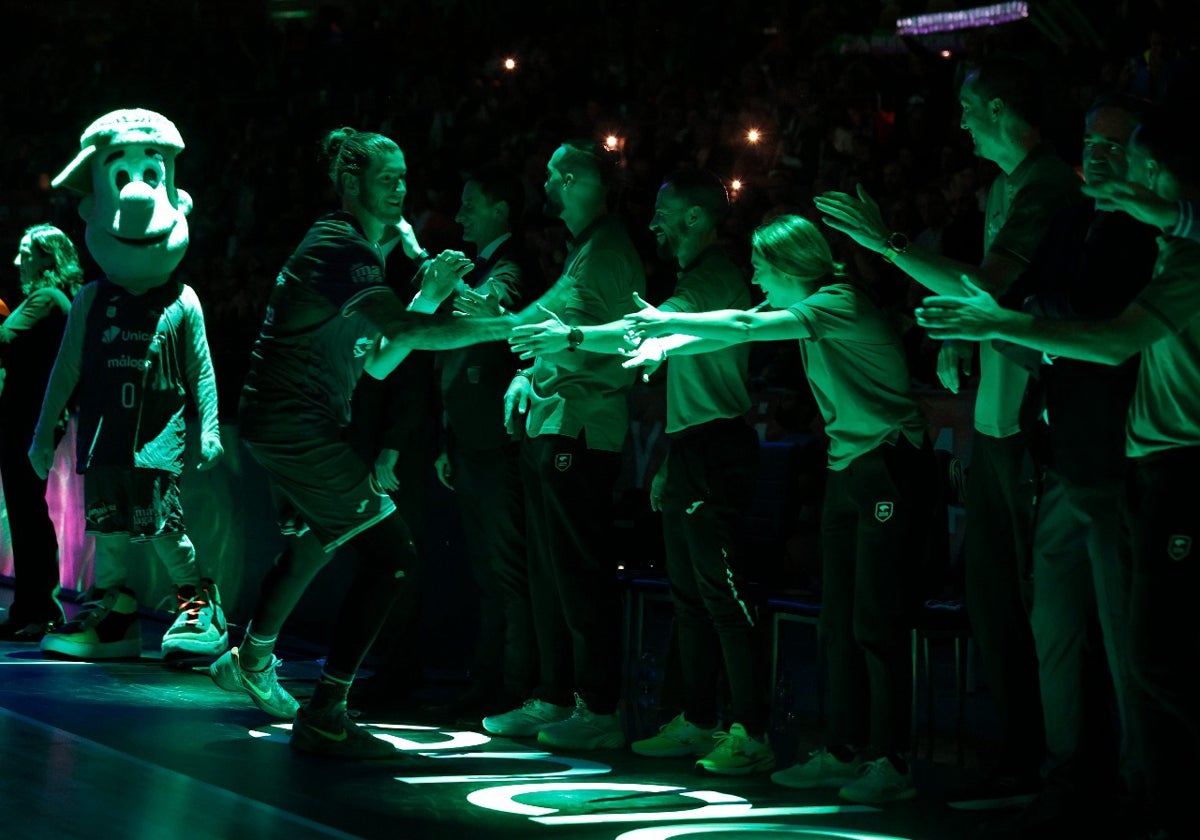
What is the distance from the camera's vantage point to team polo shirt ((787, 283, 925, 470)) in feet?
16.6

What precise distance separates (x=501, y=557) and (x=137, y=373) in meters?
2.18

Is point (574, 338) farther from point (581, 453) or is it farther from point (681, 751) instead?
point (681, 751)

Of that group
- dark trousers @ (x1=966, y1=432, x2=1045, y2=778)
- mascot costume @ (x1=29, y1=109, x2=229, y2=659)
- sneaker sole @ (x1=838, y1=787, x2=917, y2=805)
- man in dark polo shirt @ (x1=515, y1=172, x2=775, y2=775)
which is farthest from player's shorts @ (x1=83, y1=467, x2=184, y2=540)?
dark trousers @ (x1=966, y1=432, x2=1045, y2=778)

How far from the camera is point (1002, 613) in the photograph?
16.1ft

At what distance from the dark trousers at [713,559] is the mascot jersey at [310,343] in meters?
1.12

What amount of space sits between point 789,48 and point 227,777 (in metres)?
8.65

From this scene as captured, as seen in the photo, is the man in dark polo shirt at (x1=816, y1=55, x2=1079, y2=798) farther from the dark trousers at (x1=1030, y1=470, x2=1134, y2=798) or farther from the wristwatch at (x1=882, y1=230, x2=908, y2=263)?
the dark trousers at (x1=1030, y1=470, x2=1134, y2=798)

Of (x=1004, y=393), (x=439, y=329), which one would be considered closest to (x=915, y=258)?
(x=1004, y=393)

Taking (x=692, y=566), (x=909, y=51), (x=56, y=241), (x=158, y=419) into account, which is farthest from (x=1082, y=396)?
(x=909, y=51)

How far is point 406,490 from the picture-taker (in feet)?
21.9

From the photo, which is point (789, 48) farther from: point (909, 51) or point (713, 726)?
point (713, 726)

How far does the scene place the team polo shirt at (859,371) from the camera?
5047 mm

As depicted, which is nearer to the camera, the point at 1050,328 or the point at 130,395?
the point at 1050,328

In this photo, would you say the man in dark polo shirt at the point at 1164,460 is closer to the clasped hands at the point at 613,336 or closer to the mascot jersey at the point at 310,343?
the clasped hands at the point at 613,336
